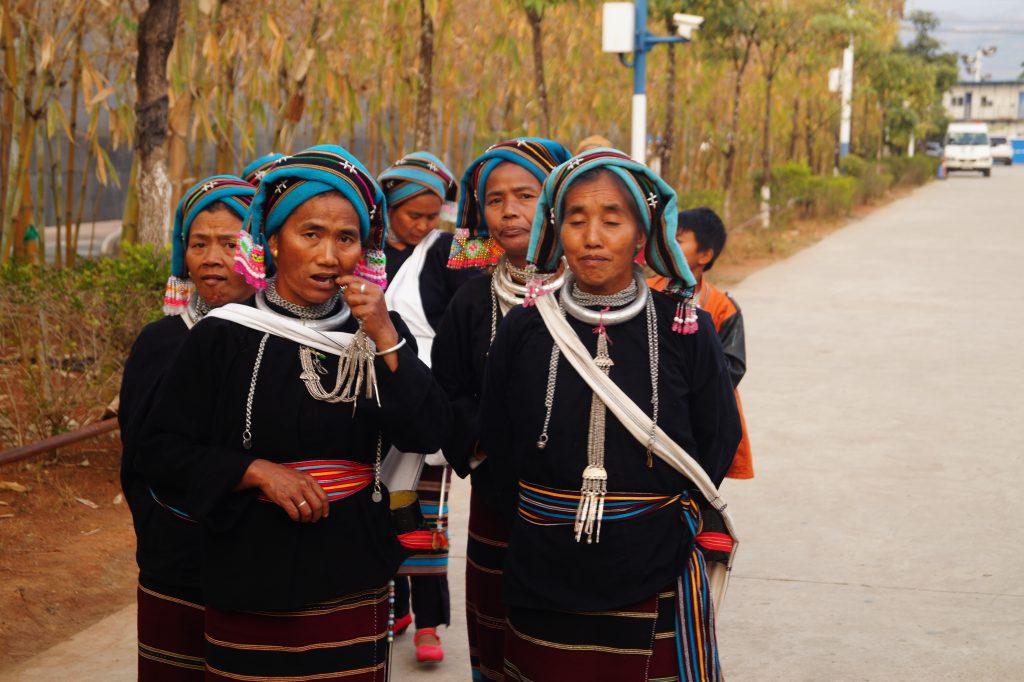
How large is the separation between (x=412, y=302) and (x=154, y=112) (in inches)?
113

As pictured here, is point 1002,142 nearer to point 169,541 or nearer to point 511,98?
point 511,98

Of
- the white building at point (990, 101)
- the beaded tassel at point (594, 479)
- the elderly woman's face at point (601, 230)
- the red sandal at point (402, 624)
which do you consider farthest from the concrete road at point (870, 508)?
the white building at point (990, 101)

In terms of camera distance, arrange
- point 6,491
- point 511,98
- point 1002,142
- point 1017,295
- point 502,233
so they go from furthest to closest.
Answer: point 1002,142 → point 511,98 → point 1017,295 → point 6,491 → point 502,233

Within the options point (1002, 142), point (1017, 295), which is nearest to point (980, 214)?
point (1017, 295)

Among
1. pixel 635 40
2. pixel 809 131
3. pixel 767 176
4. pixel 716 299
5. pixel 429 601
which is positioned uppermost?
pixel 635 40

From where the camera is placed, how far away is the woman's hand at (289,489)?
265 centimetres

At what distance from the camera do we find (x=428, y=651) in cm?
439

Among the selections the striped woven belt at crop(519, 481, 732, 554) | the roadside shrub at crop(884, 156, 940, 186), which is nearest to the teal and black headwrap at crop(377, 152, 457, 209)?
the striped woven belt at crop(519, 481, 732, 554)

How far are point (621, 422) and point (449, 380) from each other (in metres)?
0.79

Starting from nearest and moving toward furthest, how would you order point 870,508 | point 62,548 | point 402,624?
point 402,624
point 62,548
point 870,508

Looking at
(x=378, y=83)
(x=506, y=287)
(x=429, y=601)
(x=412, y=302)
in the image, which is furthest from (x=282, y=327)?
(x=378, y=83)

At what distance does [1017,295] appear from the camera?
1399 cm

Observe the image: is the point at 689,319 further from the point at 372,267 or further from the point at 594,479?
the point at 372,267

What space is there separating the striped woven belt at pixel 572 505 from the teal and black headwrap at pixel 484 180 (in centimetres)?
104
